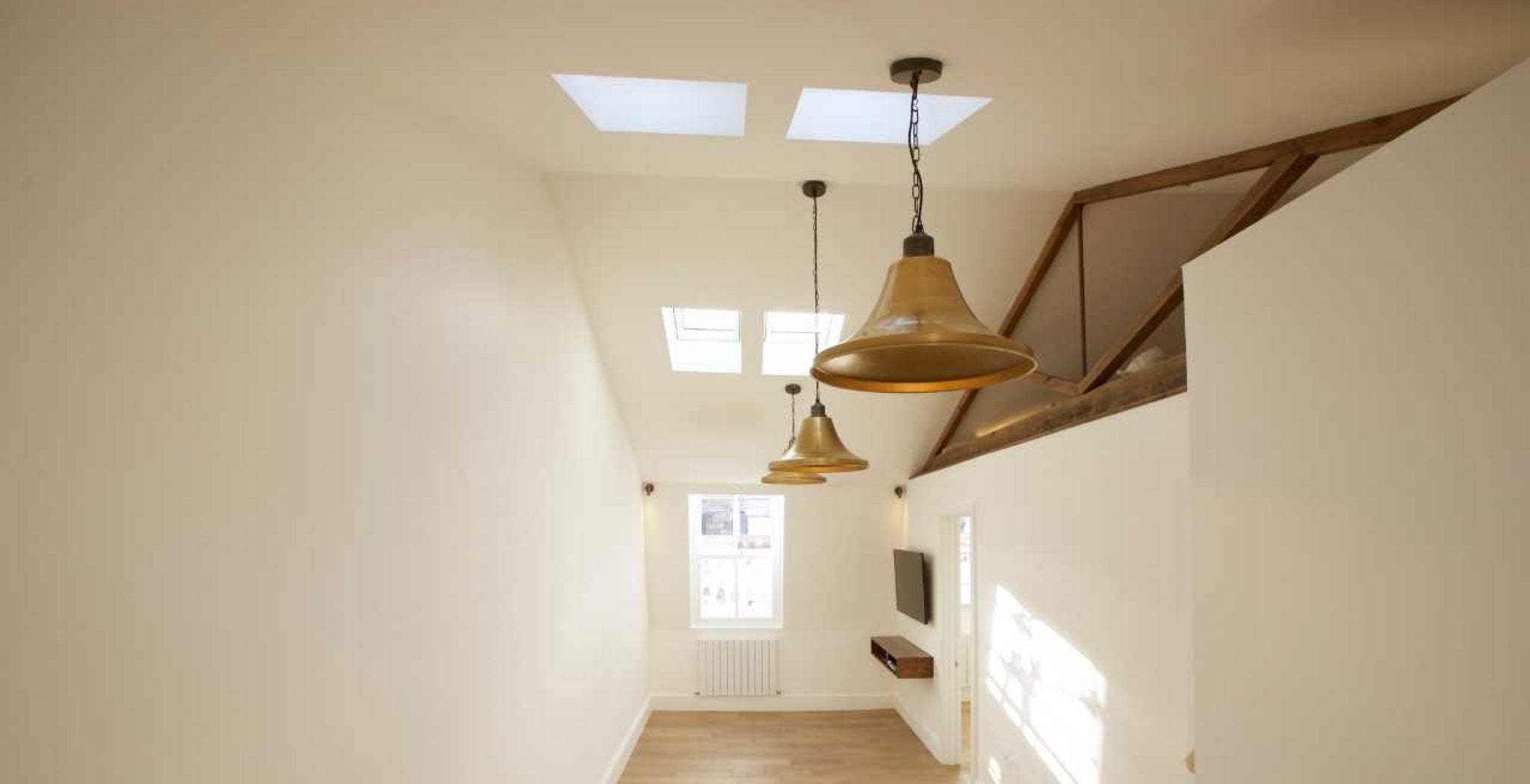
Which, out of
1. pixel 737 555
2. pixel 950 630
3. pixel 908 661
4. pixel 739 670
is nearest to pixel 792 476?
pixel 950 630

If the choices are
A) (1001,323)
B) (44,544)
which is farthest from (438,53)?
(1001,323)

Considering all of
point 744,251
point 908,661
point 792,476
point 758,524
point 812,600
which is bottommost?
point 908,661

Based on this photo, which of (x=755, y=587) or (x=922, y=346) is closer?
(x=922, y=346)

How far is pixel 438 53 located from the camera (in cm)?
242

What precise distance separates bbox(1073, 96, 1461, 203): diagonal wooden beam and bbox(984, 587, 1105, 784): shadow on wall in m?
2.20

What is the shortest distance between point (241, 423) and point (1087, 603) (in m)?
3.50

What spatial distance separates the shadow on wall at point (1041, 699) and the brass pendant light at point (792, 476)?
4.74ft

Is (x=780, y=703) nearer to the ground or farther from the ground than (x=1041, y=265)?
nearer to the ground

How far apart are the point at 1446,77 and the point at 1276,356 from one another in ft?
3.52

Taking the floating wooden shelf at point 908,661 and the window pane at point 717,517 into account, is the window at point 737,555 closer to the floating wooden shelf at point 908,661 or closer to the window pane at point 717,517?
the window pane at point 717,517

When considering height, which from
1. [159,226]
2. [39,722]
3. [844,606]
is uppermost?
[159,226]

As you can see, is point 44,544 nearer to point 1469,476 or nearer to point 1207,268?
point 1469,476

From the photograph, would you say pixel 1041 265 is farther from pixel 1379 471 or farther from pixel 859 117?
pixel 1379 471

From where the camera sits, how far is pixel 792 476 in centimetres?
611
